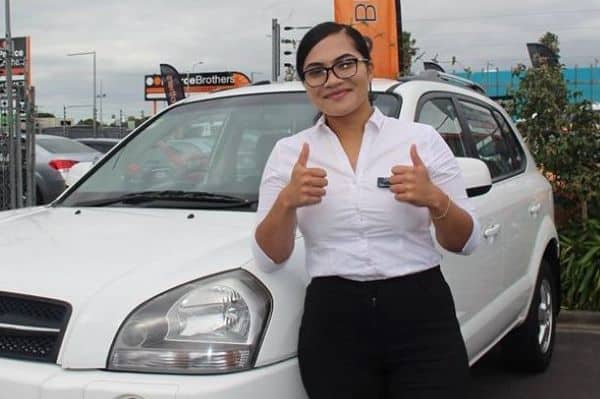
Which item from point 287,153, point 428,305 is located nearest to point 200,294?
point 287,153

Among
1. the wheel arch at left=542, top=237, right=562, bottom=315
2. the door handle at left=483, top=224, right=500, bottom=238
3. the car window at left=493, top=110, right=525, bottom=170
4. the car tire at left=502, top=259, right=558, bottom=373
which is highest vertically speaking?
the car window at left=493, top=110, right=525, bottom=170

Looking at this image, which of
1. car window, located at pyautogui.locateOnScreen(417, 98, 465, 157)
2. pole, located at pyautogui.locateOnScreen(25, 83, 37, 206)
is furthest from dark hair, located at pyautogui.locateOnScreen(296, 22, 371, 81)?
pole, located at pyautogui.locateOnScreen(25, 83, 37, 206)

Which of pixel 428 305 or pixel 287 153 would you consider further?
pixel 287 153

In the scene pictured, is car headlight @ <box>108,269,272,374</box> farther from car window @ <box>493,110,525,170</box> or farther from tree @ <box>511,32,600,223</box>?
tree @ <box>511,32,600,223</box>

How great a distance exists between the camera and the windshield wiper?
10.7ft

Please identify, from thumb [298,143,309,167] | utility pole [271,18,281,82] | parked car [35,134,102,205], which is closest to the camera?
thumb [298,143,309,167]

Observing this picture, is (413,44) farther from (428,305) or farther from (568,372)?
(428,305)

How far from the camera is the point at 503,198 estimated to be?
4301mm

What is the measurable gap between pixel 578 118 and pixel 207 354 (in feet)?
19.2

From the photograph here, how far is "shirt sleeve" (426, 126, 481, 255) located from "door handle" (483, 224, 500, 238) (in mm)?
1478

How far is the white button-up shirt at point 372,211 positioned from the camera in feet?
7.68

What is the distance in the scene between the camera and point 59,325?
2.36 m

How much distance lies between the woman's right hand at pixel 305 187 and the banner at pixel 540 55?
5.98 meters

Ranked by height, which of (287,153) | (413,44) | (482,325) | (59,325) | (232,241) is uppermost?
(413,44)
